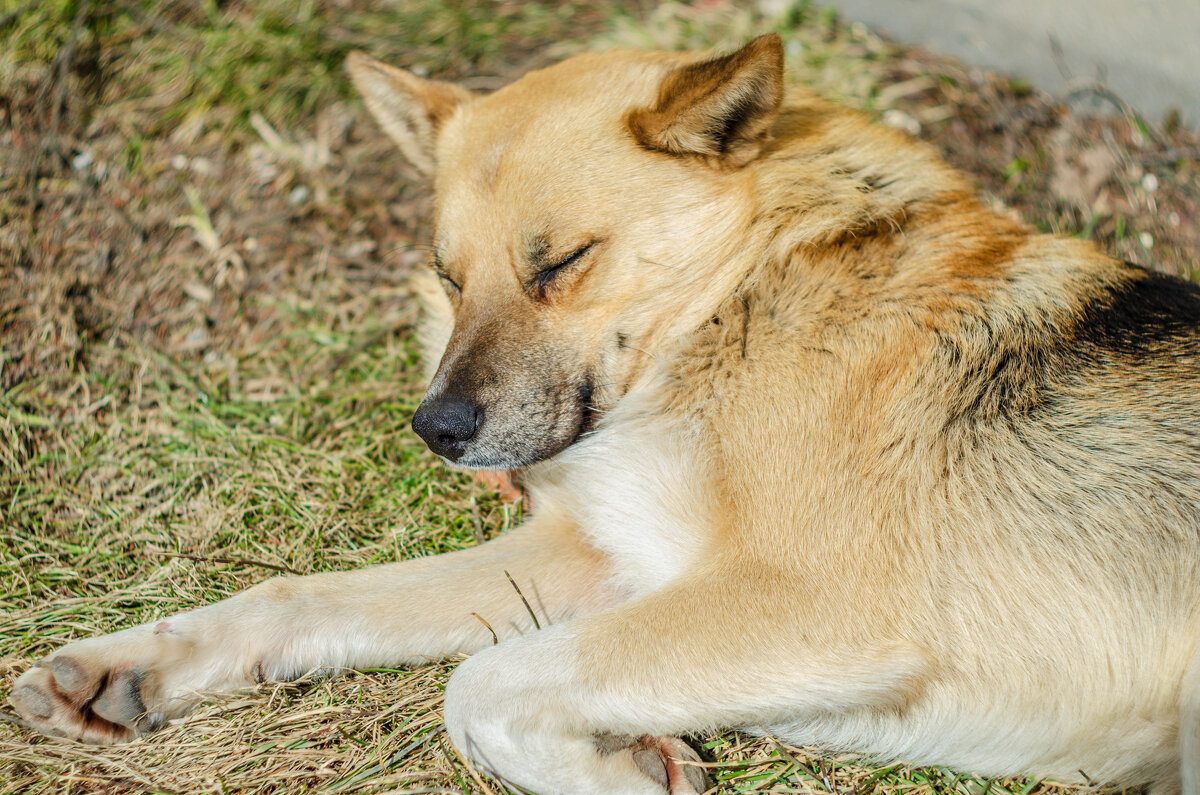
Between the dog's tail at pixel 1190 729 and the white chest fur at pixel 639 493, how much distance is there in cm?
129

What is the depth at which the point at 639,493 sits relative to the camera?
2.78 metres

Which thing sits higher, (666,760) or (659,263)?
(659,263)

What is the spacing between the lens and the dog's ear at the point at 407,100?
11.5ft

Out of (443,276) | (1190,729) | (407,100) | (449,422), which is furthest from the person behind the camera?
(407,100)

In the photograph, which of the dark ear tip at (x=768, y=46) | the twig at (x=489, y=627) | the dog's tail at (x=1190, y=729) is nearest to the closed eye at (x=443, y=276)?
the twig at (x=489, y=627)

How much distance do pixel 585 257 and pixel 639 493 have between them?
30.8 inches

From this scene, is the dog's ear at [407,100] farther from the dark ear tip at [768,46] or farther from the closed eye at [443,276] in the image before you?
the dark ear tip at [768,46]

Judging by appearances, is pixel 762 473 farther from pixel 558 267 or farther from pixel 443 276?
pixel 443 276

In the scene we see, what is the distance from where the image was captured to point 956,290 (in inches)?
104

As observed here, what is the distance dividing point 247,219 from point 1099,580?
4.09 m

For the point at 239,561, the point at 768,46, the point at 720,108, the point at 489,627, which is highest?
the point at 768,46

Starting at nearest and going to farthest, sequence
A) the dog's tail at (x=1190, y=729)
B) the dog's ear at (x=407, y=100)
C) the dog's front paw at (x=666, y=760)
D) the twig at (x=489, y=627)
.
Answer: the dog's tail at (x=1190, y=729) → the dog's front paw at (x=666, y=760) → the twig at (x=489, y=627) → the dog's ear at (x=407, y=100)

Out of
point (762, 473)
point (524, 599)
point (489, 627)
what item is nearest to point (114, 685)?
point (489, 627)

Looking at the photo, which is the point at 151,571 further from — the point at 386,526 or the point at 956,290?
the point at 956,290
